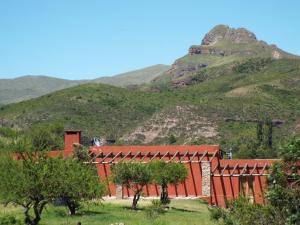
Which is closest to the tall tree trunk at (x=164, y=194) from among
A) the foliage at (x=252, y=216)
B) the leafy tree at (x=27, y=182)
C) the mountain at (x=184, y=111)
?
the leafy tree at (x=27, y=182)

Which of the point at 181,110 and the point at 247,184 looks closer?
the point at 247,184

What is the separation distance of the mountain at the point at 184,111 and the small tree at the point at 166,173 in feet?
120

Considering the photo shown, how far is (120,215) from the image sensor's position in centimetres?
3631

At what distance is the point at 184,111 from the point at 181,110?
77 cm

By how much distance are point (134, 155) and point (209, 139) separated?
47123 millimetres

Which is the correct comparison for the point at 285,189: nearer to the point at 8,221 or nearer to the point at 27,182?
the point at 27,182

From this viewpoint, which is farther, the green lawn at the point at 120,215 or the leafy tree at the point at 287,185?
the green lawn at the point at 120,215

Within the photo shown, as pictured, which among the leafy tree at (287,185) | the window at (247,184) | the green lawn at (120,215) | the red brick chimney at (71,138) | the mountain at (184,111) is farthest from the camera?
the mountain at (184,111)

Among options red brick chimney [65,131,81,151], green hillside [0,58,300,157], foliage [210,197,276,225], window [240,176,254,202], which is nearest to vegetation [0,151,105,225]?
foliage [210,197,276,225]

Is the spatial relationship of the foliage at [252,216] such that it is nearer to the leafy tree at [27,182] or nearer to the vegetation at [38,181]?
the vegetation at [38,181]

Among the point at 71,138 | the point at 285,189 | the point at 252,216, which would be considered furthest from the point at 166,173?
the point at 285,189

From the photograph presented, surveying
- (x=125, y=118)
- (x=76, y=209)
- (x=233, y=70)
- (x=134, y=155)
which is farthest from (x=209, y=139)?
(x=233, y=70)

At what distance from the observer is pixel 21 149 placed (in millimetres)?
29234

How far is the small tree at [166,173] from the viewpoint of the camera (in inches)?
1777
